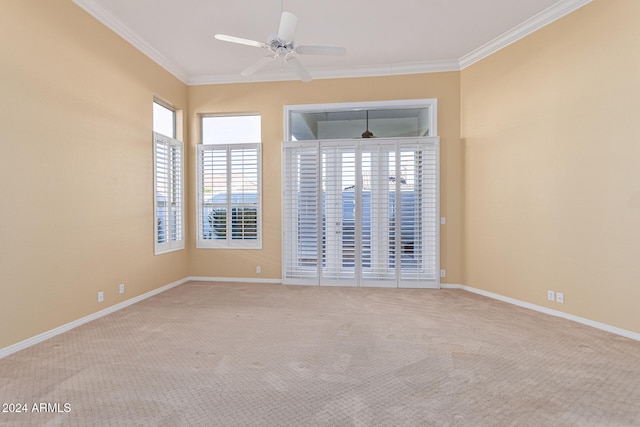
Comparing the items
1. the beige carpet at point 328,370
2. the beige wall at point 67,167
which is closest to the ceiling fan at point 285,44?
the beige wall at point 67,167

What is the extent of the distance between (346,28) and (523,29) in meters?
2.25

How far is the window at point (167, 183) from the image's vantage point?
189 inches

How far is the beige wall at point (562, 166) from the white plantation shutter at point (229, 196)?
11.4ft

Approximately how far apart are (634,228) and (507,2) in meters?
2.72

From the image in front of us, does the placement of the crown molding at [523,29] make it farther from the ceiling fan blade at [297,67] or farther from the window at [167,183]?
the window at [167,183]

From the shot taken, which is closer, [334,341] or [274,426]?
[274,426]

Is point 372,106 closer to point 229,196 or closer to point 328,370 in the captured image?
point 229,196

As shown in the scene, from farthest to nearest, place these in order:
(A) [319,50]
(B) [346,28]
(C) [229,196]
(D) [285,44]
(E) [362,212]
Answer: (C) [229,196] < (E) [362,212] < (B) [346,28] < (A) [319,50] < (D) [285,44]

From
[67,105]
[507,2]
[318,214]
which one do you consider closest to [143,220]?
[67,105]

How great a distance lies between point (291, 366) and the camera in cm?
258

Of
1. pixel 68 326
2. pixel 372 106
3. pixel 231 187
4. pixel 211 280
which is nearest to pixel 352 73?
Answer: pixel 372 106

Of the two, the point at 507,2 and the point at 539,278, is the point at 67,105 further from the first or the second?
the point at 539,278

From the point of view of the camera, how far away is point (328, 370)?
2.51m

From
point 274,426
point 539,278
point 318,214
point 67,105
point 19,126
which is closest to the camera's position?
point 274,426
